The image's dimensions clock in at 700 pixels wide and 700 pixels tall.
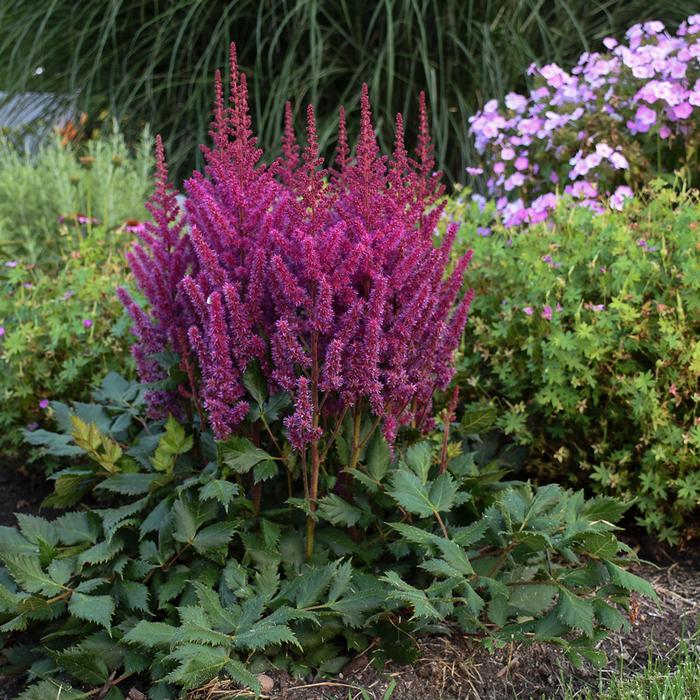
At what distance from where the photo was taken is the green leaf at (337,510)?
2.05 m

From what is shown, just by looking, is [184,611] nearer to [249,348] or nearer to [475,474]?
[249,348]

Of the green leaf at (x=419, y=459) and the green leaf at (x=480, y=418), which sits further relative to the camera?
the green leaf at (x=480, y=418)

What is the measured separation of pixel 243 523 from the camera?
7.04ft

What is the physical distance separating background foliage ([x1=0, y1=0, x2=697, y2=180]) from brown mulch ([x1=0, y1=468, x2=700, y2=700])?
4.21 m

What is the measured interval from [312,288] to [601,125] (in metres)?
2.85

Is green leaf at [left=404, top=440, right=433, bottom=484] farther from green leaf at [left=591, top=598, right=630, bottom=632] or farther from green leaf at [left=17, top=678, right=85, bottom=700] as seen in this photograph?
green leaf at [left=17, top=678, right=85, bottom=700]

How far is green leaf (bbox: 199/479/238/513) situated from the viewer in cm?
194

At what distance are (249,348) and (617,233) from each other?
141 centimetres

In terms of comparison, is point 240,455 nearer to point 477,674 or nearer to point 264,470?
point 264,470

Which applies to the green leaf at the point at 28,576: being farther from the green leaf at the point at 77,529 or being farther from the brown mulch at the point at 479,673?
the brown mulch at the point at 479,673

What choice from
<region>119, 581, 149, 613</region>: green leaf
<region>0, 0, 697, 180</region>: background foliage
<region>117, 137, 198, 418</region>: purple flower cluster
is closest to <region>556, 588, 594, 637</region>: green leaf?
<region>119, 581, 149, 613</region>: green leaf

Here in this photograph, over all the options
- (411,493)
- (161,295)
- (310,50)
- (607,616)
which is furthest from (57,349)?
(310,50)

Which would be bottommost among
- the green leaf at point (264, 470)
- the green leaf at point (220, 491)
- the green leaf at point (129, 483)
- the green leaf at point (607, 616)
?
the green leaf at point (607, 616)

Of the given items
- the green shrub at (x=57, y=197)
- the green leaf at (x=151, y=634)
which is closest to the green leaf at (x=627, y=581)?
the green leaf at (x=151, y=634)
